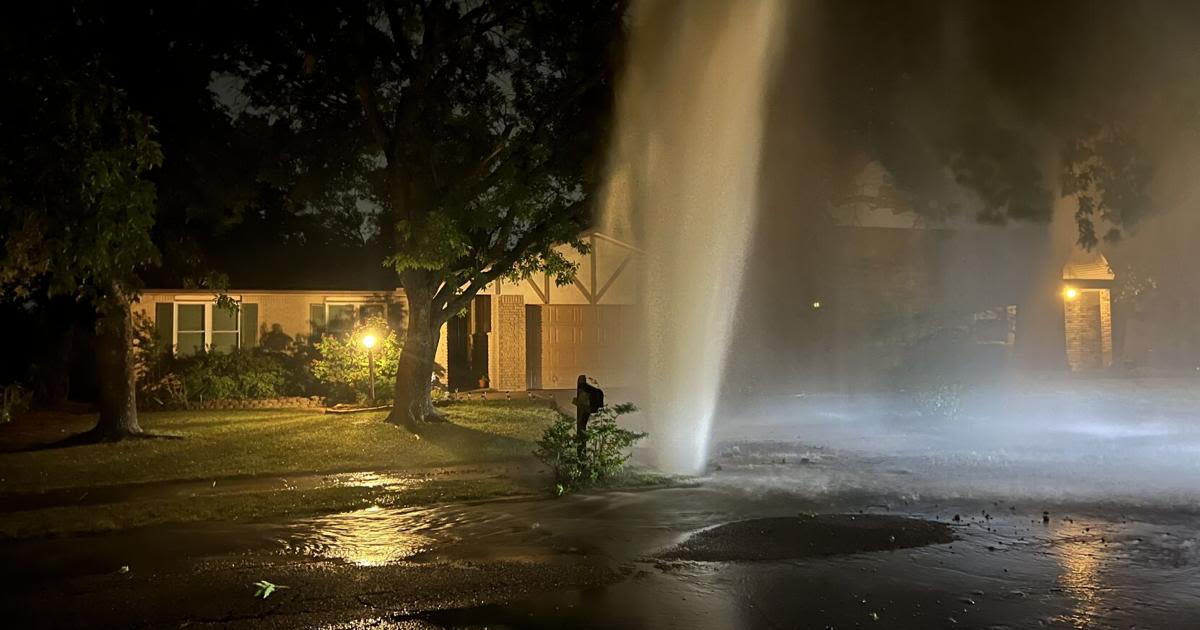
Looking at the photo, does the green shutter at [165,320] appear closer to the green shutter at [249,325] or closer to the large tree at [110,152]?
the green shutter at [249,325]

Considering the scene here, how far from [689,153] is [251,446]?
8.84 meters

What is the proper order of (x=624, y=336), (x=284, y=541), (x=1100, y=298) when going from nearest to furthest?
(x=284, y=541) → (x=624, y=336) → (x=1100, y=298)

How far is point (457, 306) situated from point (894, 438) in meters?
8.55

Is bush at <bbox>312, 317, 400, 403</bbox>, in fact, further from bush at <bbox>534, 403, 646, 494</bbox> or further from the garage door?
bush at <bbox>534, 403, 646, 494</bbox>

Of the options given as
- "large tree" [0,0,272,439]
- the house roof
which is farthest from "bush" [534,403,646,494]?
the house roof

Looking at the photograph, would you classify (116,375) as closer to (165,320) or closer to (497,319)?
(165,320)

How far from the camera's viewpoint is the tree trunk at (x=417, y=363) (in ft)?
55.8

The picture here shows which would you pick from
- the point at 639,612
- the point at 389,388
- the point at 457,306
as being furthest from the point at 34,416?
the point at 639,612

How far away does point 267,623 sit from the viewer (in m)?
6.04

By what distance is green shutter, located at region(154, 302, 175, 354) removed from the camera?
21.6 m

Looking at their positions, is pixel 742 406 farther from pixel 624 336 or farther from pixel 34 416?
pixel 34 416

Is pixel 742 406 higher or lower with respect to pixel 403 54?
lower

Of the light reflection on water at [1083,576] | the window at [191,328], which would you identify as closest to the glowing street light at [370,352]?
the window at [191,328]

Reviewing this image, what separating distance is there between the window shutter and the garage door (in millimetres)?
5296
